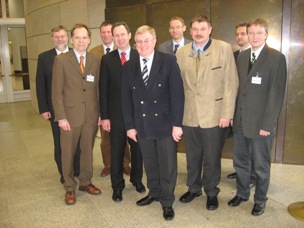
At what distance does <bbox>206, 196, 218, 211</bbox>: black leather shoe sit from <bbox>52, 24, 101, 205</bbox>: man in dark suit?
4.56 feet

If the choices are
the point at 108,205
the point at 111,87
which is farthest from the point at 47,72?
the point at 108,205

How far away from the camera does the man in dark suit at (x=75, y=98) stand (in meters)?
3.17

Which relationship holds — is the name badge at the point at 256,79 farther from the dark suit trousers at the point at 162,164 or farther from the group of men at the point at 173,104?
the dark suit trousers at the point at 162,164

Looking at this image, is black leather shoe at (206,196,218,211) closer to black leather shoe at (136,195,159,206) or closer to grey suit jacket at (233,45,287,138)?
black leather shoe at (136,195,159,206)

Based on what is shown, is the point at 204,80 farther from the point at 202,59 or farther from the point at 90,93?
the point at 90,93

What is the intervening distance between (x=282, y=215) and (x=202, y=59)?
1694 millimetres

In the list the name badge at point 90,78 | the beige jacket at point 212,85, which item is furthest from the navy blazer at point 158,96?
the name badge at point 90,78

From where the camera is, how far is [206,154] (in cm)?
315

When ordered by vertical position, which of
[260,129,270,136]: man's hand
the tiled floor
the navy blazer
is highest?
the navy blazer

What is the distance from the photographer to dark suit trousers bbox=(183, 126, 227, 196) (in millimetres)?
3082

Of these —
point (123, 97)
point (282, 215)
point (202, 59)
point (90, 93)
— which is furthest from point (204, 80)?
point (282, 215)

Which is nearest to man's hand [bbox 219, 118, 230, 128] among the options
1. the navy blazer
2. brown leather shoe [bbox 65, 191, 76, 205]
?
the navy blazer

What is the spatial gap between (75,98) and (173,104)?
3.48ft

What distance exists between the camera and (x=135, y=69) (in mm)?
2914
